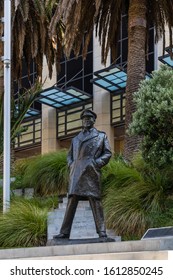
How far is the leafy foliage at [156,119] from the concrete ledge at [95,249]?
5.86 meters

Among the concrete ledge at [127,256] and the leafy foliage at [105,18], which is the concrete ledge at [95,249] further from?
the leafy foliage at [105,18]

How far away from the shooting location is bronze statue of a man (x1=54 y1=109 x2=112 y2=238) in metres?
11.9

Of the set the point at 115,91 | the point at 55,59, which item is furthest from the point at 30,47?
the point at 115,91

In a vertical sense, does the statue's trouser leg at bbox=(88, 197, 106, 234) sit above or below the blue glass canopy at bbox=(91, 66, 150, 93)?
below

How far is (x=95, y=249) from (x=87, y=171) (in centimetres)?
168

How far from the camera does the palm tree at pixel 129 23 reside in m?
21.7

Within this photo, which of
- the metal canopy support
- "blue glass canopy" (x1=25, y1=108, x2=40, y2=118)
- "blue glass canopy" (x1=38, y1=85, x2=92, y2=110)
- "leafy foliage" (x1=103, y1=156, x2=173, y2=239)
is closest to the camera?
"leafy foliage" (x1=103, y1=156, x2=173, y2=239)

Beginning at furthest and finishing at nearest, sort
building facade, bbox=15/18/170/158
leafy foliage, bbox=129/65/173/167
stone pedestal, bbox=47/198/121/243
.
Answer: building facade, bbox=15/18/170/158 → leafy foliage, bbox=129/65/173/167 → stone pedestal, bbox=47/198/121/243

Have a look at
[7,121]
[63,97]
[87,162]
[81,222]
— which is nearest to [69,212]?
[87,162]

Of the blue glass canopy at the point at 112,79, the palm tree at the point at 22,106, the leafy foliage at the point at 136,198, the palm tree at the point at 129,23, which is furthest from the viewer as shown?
the blue glass canopy at the point at 112,79

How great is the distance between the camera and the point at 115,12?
24.1 m

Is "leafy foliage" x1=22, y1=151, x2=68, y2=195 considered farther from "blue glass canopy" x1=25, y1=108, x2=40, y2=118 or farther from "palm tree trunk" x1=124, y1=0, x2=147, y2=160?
"blue glass canopy" x1=25, y1=108, x2=40, y2=118

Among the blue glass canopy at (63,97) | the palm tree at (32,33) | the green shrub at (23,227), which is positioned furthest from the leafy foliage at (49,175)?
the blue glass canopy at (63,97)

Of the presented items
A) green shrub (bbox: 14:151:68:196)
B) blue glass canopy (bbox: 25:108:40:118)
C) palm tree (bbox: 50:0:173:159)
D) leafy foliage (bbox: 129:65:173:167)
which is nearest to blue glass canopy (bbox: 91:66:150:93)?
blue glass canopy (bbox: 25:108:40:118)
